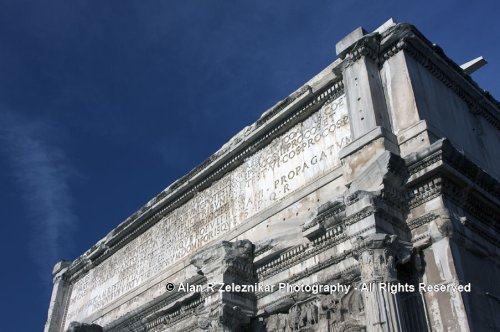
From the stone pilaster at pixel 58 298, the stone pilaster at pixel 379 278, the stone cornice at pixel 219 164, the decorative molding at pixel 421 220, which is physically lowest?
the stone pilaster at pixel 379 278

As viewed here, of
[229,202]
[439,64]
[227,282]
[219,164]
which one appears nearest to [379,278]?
[227,282]

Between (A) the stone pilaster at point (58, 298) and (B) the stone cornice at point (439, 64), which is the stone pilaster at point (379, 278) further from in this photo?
(A) the stone pilaster at point (58, 298)

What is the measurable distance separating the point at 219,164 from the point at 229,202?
1.00 metres

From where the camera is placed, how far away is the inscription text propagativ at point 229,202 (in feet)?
31.9

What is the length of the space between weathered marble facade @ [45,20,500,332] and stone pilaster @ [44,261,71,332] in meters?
3.76

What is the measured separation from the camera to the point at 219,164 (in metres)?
12.0

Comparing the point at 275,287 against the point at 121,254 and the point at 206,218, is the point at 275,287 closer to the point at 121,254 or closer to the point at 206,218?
the point at 206,218

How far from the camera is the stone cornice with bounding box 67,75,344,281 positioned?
10.3 m

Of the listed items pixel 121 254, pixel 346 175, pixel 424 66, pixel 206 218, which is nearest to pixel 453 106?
pixel 424 66

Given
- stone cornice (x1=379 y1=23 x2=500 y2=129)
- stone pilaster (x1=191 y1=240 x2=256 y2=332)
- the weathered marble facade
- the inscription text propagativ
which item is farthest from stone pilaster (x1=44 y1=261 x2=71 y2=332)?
stone cornice (x1=379 y1=23 x2=500 y2=129)

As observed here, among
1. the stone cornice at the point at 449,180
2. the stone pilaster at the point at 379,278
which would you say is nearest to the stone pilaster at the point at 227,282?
the stone pilaster at the point at 379,278

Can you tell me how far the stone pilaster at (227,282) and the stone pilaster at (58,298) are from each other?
327 inches

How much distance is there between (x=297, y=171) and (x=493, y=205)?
3.33 meters

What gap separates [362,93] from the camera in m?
8.78
